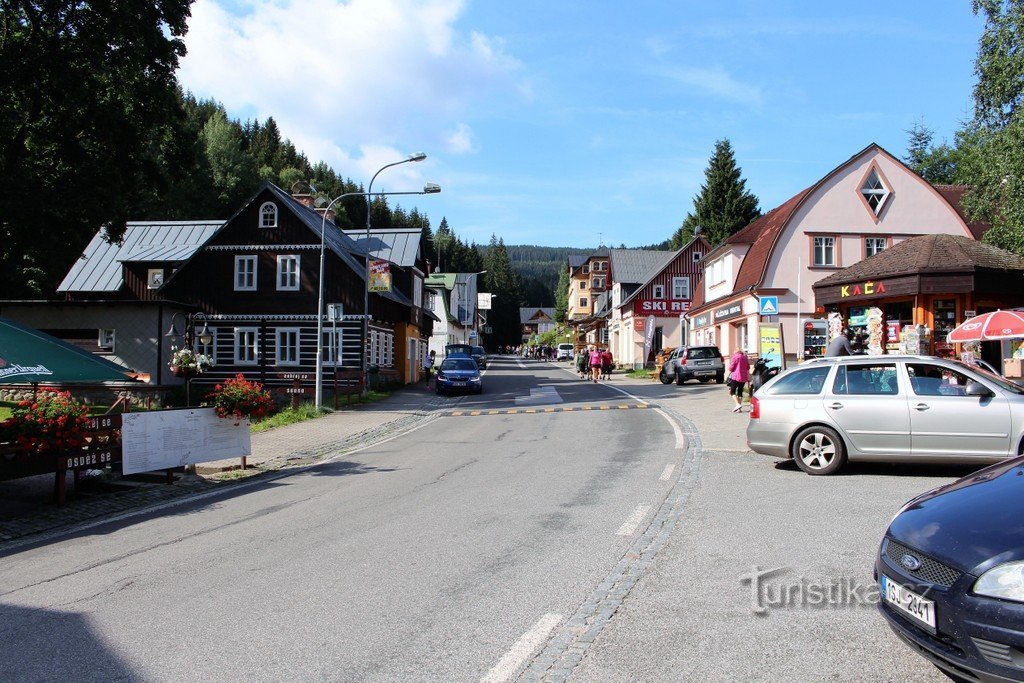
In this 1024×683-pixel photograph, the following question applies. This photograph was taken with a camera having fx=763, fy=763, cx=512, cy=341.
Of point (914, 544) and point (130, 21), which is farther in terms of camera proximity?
point (130, 21)

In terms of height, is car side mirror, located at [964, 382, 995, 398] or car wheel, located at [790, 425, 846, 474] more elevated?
car side mirror, located at [964, 382, 995, 398]

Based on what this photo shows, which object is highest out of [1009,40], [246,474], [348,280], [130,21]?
[130,21]

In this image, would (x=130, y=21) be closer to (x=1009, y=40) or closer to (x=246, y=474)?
(x=246, y=474)

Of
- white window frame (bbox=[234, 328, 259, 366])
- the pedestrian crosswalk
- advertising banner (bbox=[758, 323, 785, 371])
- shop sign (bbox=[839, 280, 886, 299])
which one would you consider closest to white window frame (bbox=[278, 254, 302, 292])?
white window frame (bbox=[234, 328, 259, 366])

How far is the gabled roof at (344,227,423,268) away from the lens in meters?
42.8

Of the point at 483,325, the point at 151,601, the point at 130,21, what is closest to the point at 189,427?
the point at 151,601

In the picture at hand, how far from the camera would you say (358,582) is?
19.9 ft

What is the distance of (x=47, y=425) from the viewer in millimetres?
9844

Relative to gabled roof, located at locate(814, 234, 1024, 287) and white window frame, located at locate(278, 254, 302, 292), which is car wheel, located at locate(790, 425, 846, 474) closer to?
gabled roof, located at locate(814, 234, 1024, 287)

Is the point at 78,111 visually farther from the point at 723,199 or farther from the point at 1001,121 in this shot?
the point at 723,199

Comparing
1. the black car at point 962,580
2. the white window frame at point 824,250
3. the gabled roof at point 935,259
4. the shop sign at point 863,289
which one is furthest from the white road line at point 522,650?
the white window frame at point 824,250

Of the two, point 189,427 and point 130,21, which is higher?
point 130,21

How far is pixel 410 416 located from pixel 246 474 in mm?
10566

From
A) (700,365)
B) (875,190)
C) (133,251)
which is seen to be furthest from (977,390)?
(133,251)
